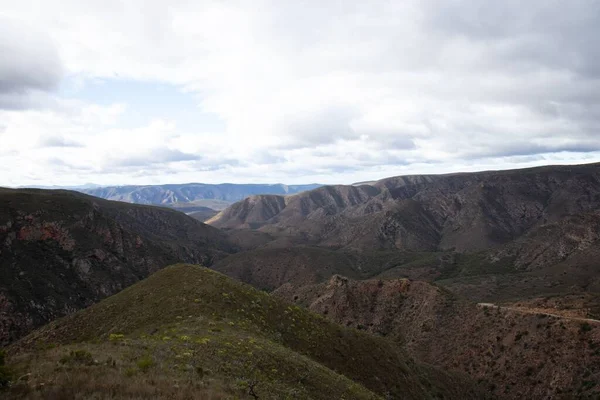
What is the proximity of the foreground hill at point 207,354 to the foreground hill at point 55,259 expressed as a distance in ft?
148

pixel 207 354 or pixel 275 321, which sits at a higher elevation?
pixel 207 354

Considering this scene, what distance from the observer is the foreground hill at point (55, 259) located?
78.2 metres

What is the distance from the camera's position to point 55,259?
9662 cm

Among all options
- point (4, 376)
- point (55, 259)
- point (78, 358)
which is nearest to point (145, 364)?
point (78, 358)

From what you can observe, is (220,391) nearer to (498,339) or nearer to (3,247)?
(498,339)

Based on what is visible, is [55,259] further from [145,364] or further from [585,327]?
[585,327]

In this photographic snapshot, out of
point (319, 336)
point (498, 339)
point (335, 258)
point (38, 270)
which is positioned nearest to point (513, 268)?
point (335, 258)

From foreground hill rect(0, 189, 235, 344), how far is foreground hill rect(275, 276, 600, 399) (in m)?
54.9

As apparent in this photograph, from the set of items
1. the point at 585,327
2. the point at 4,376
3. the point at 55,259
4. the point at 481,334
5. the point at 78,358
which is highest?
the point at 4,376

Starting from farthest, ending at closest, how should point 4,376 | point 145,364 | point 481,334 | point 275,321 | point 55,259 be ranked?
point 55,259 < point 481,334 < point 275,321 < point 145,364 < point 4,376

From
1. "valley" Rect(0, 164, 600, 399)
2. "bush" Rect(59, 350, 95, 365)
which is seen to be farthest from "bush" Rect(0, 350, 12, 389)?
"bush" Rect(59, 350, 95, 365)

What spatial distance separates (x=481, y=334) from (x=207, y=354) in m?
52.7

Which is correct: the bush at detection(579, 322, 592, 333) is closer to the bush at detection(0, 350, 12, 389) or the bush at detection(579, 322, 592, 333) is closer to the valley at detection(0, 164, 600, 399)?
the valley at detection(0, 164, 600, 399)

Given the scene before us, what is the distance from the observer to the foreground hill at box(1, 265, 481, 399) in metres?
14.1
